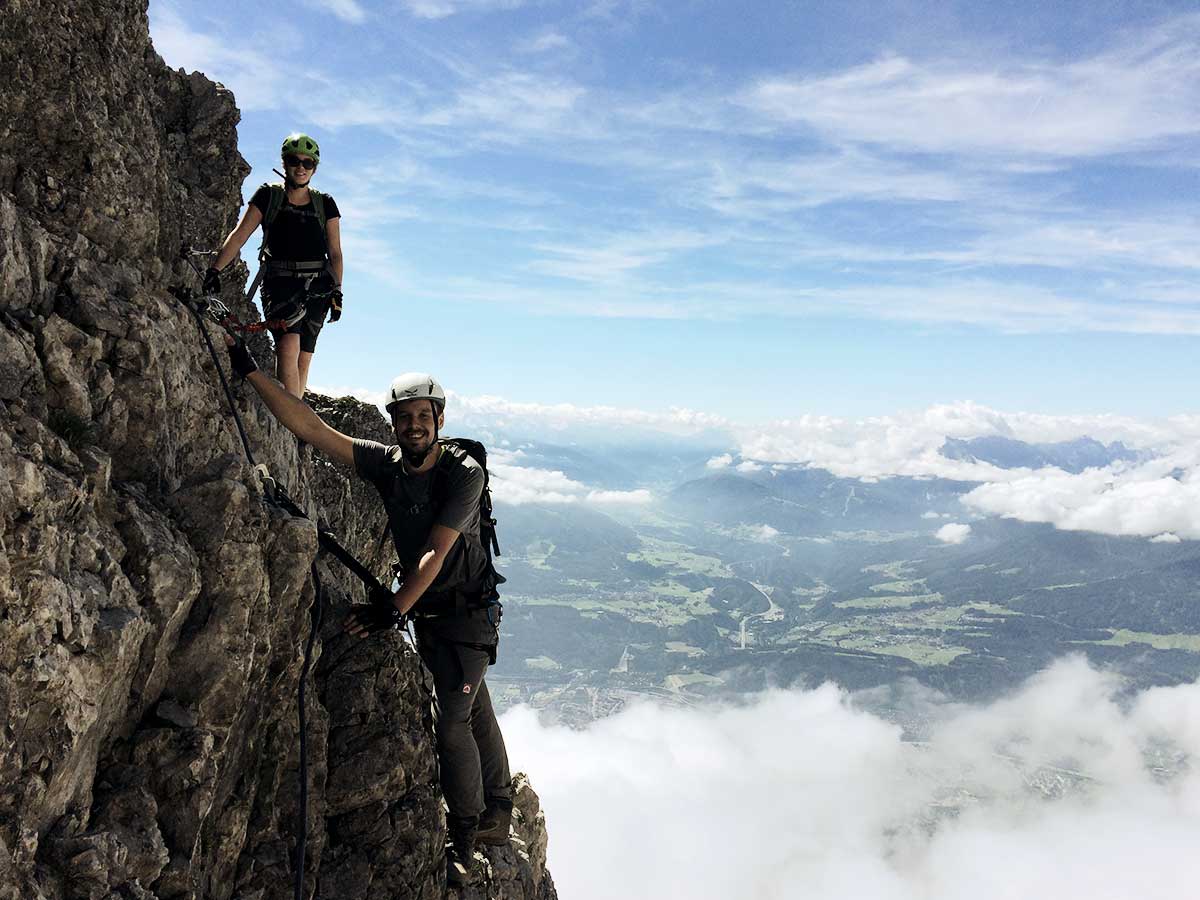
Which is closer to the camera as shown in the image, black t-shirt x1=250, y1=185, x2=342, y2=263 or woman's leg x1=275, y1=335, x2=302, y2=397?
black t-shirt x1=250, y1=185, x2=342, y2=263

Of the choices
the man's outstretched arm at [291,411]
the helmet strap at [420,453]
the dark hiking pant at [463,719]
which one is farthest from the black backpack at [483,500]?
the man's outstretched arm at [291,411]

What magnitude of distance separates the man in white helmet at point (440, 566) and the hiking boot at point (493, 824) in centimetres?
10

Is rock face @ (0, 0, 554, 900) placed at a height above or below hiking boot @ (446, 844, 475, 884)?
above

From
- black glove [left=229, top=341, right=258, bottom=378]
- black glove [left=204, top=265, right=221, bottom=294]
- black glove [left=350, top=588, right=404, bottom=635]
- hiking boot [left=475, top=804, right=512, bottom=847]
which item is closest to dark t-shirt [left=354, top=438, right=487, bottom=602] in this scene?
black glove [left=350, top=588, right=404, bottom=635]

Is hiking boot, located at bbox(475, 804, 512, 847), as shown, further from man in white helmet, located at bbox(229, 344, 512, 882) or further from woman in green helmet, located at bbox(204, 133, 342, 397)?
woman in green helmet, located at bbox(204, 133, 342, 397)

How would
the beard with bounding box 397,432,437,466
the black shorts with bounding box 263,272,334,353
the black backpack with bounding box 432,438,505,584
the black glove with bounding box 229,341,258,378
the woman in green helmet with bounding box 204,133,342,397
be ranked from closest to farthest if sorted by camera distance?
1. the black backpack with bounding box 432,438,505,584
2. the beard with bounding box 397,432,437,466
3. the black glove with bounding box 229,341,258,378
4. the woman in green helmet with bounding box 204,133,342,397
5. the black shorts with bounding box 263,272,334,353

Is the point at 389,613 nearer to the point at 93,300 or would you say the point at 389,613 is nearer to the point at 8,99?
the point at 93,300

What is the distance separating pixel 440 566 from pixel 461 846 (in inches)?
226

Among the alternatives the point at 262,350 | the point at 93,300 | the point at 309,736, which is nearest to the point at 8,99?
the point at 93,300

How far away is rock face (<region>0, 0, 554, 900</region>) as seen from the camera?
21.1ft

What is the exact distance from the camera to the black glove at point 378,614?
33.8 feet

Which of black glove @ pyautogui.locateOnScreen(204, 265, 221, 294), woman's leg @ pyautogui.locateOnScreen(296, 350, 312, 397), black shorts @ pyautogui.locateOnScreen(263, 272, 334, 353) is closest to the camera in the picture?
black glove @ pyautogui.locateOnScreen(204, 265, 221, 294)

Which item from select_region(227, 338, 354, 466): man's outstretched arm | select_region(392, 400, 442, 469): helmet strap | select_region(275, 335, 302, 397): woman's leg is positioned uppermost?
select_region(275, 335, 302, 397): woman's leg

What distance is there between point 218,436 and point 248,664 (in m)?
3.61
